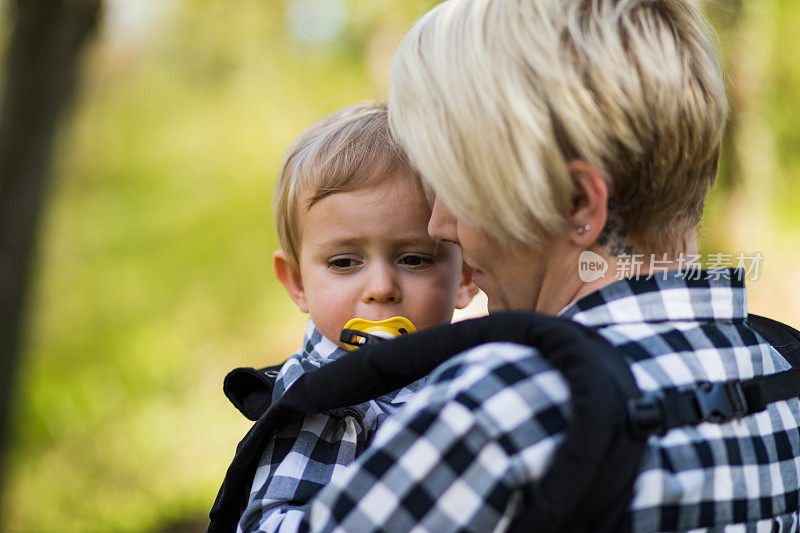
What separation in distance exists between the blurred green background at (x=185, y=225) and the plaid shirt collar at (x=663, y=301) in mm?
3874

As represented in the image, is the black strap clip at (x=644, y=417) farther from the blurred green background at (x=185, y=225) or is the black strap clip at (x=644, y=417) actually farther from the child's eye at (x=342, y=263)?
the blurred green background at (x=185, y=225)

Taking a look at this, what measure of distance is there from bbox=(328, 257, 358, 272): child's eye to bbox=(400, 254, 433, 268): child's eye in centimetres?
11

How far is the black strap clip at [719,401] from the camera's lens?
1.19m

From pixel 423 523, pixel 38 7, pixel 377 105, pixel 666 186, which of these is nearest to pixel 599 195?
pixel 666 186

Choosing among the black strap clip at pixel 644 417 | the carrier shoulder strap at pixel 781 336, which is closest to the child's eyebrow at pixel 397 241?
the carrier shoulder strap at pixel 781 336

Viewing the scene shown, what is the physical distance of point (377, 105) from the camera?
2.17 metres

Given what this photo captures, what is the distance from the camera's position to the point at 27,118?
4336 mm

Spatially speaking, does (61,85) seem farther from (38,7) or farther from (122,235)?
(122,235)

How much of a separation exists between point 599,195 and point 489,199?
7.1 inches

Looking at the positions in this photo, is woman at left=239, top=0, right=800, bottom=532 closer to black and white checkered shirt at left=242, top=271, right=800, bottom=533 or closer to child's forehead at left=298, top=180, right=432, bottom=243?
black and white checkered shirt at left=242, top=271, right=800, bottom=533

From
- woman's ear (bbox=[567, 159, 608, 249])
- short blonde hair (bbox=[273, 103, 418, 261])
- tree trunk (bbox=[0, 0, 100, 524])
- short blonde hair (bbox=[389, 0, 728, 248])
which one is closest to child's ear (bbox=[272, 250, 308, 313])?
short blonde hair (bbox=[273, 103, 418, 261])

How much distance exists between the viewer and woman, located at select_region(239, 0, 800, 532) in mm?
1109

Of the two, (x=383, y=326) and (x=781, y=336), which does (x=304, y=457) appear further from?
(x=781, y=336)

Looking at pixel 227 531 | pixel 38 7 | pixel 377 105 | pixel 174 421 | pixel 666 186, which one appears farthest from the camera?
pixel 174 421
